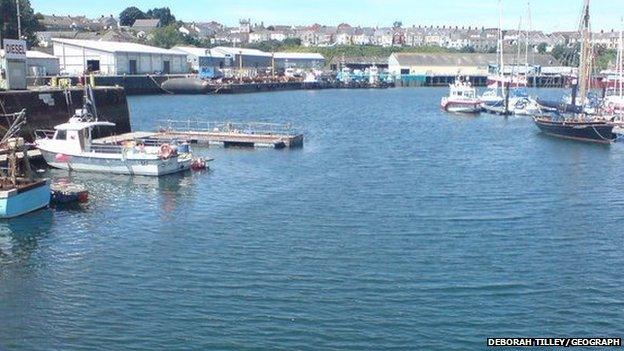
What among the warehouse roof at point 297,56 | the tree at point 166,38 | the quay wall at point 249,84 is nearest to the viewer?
the quay wall at point 249,84

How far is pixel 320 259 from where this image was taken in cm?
2339

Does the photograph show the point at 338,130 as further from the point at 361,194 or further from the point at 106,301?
the point at 106,301

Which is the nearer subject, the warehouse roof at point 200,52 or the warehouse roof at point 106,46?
the warehouse roof at point 106,46

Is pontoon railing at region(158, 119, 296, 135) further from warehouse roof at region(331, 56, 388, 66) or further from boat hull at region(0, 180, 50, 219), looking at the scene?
warehouse roof at region(331, 56, 388, 66)

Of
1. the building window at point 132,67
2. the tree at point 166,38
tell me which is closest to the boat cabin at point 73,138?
the building window at point 132,67

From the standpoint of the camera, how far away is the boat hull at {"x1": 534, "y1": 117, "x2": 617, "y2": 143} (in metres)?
52.2

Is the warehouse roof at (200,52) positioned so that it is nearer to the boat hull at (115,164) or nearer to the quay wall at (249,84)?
the quay wall at (249,84)

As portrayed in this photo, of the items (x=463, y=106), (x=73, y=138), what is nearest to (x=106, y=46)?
(x=463, y=106)

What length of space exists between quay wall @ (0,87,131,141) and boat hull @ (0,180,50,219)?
33.2 feet

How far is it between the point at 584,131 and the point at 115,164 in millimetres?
31864

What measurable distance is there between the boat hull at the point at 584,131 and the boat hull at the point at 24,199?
1442 inches

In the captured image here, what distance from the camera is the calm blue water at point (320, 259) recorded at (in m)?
18.2

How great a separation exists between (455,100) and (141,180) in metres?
50.1

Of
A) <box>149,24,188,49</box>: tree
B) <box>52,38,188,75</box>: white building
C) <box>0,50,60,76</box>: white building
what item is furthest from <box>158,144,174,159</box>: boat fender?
<box>149,24,188,49</box>: tree
